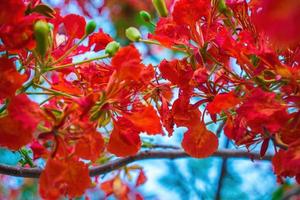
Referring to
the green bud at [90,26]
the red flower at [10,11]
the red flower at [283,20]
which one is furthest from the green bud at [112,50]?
the red flower at [283,20]

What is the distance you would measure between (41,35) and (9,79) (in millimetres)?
63

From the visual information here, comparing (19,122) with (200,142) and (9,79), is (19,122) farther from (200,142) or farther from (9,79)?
(200,142)

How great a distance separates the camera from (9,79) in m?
0.65

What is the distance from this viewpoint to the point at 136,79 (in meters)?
0.69

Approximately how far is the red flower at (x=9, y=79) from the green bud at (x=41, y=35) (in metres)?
0.04

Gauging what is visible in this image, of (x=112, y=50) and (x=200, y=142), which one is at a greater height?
(x=112, y=50)

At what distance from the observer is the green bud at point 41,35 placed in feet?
2.10

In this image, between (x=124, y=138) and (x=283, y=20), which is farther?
(x=124, y=138)

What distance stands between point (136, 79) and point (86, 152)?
0.11m

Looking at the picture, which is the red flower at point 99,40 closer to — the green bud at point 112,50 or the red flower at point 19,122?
the green bud at point 112,50

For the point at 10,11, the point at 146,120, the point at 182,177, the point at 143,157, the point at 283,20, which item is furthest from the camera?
the point at 182,177

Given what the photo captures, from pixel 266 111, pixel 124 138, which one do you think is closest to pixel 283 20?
pixel 266 111

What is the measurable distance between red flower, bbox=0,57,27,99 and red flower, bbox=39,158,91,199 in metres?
0.09

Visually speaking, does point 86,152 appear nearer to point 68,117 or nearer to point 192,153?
point 68,117
